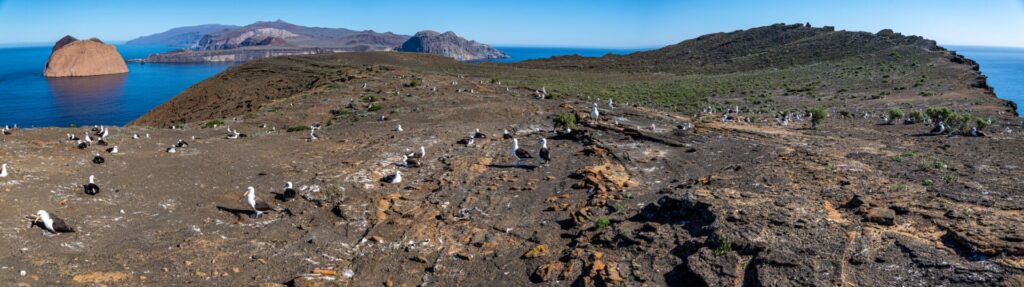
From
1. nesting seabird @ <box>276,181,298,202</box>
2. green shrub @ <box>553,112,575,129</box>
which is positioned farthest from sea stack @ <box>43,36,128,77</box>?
nesting seabird @ <box>276,181,298,202</box>

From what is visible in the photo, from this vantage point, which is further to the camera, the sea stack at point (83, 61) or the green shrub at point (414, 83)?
the sea stack at point (83, 61)

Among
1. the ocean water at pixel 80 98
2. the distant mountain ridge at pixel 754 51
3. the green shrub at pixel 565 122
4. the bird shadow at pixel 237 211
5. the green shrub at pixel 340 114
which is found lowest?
the ocean water at pixel 80 98

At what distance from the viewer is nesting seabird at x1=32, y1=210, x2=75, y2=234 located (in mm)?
10812

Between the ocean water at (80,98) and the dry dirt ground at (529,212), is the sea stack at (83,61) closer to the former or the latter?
the ocean water at (80,98)

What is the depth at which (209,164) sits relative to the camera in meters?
17.2

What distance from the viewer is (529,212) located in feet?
44.0

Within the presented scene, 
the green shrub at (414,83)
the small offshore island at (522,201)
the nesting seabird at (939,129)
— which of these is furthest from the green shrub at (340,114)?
the nesting seabird at (939,129)

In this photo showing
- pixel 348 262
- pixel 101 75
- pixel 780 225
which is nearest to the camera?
pixel 780 225

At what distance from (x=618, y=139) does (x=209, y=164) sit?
14317 millimetres

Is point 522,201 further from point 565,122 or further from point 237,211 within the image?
point 565,122

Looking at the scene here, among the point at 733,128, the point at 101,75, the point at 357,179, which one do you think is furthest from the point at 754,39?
the point at 101,75

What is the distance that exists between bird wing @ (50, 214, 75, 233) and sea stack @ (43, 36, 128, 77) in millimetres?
142016

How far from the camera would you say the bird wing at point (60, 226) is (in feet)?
35.9

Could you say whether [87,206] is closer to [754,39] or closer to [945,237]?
[945,237]
